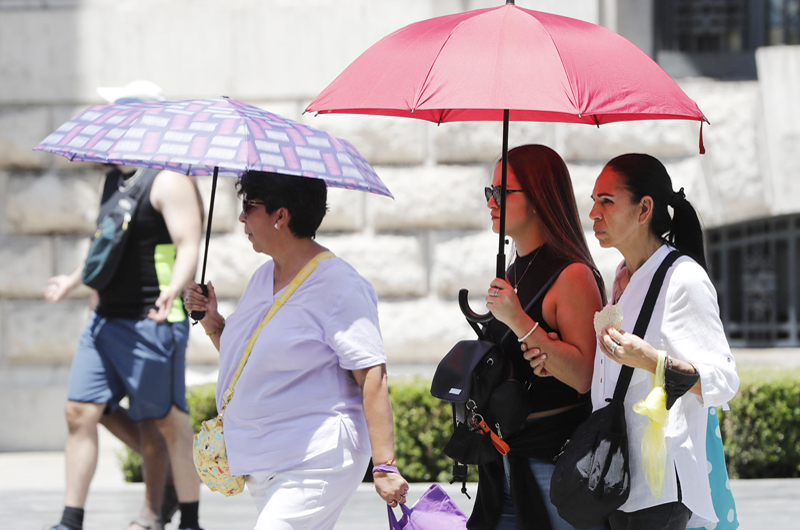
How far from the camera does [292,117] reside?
7.46 metres

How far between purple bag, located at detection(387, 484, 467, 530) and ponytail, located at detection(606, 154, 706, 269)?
1037 millimetres

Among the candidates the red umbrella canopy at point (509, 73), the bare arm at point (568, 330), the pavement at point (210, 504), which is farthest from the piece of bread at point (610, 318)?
the pavement at point (210, 504)

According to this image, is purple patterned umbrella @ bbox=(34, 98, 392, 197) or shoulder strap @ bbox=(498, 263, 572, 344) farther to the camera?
shoulder strap @ bbox=(498, 263, 572, 344)

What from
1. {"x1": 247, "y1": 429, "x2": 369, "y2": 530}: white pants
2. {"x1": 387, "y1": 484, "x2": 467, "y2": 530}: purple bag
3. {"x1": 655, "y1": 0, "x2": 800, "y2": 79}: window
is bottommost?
{"x1": 387, "y1": 484, "x2": 467, "y2": 530}: purple bag

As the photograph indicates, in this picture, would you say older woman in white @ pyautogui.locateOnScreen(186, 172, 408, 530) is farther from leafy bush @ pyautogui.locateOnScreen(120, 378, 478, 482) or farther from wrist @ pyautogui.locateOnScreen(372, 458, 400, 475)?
leafy bush @ pyautogui.locateOnScreen(120, 378, 478, 482)

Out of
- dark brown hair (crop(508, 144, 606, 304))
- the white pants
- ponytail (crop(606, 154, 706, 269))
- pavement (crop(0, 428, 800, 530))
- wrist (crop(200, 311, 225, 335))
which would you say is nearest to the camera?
ponytail (crop(606, 154, 706, 269))

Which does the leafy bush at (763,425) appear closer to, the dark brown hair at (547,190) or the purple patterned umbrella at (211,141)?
the dark brown hair at (547,190)

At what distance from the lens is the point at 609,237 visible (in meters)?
2.78

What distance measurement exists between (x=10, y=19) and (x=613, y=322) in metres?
6.49

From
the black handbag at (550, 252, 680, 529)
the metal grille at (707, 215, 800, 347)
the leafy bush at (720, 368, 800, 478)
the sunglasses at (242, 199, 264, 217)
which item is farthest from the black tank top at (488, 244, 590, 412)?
the metal grille at (707, 215, 800, 347)

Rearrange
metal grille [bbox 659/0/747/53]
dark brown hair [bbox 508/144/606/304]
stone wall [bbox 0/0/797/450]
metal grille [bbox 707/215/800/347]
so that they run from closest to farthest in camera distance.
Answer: dark brown hair [bbox 508/144/606/304], stone wall [bbox 0/0/797/450], metal grille [bbox 707/215/800/347], metal grille [bbox 659/0/747/53]

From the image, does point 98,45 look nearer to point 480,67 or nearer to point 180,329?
point 180,329

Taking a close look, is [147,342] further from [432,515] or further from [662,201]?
[662,201]

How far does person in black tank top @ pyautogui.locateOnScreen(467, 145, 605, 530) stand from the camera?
279 centimetres
